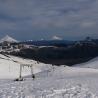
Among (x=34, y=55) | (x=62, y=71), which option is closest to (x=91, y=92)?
(x=62, y=71)

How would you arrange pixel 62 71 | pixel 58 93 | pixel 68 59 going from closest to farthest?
pixel 58 93, pixel 62 71, pixel 68 59

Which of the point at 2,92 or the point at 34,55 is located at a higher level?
the point at 34,55

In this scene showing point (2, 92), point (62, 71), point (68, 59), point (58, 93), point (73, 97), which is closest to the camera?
point (73, 97)

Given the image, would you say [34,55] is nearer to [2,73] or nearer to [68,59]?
[68,59]

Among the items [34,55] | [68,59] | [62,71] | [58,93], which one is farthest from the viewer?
[34,55]

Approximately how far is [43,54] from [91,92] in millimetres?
174877

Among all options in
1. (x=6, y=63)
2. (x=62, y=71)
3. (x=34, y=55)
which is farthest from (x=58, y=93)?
(x=34, y=55)

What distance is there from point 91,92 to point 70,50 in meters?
174

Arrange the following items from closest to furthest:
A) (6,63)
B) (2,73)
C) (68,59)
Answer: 1. (2,73)
2. (6,63)
3. (68,59)

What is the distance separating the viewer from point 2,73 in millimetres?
89688

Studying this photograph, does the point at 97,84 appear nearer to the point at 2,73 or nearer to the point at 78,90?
the point at 78,90

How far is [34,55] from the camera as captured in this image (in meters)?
192

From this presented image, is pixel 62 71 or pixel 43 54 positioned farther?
pixel 43 54

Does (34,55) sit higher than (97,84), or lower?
higher
